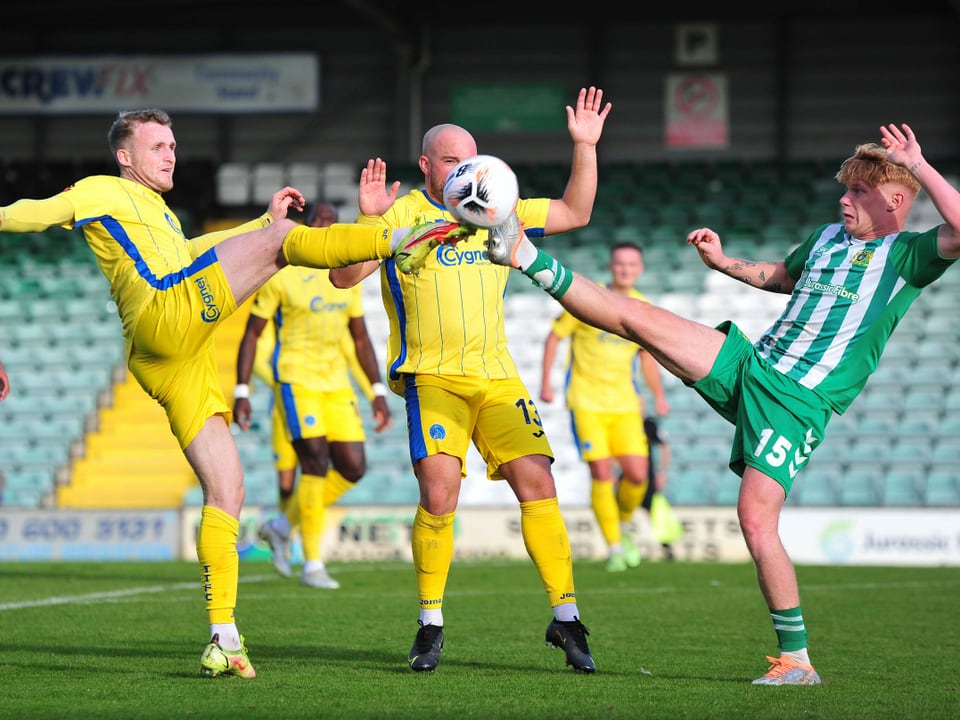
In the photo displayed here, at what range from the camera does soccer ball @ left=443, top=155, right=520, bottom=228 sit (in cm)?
502

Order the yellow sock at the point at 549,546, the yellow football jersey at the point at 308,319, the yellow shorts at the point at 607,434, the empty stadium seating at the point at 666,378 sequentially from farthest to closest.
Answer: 1. the empty stadium seating at the point at 666,378
2. the yellow shorts at the point at 607,434
3. the yellow football jersey at the point at 308,319
4. the yellow sock at the point at 549,546

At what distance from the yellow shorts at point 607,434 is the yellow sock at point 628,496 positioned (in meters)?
0.25

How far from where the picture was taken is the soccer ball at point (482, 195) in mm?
5016

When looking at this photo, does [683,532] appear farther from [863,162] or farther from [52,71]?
[52,71]

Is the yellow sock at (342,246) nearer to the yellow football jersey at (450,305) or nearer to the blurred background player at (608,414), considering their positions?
the yellow football jersey at (450,305)

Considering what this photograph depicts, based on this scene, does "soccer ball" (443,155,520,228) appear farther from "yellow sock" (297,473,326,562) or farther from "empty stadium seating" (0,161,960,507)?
"empty stadium seating" (0,161,960,507)

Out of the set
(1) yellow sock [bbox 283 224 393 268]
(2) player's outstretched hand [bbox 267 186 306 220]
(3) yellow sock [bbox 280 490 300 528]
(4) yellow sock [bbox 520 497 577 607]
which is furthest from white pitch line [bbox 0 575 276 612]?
(1) yellow sock [bbox 283 224 393 268]

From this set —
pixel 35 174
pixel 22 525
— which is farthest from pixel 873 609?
pixel 35 174

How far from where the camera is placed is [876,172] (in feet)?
18.1

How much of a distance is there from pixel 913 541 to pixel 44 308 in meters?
11.9

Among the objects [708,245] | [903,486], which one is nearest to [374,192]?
[708,245]

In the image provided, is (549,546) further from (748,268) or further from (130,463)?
(130,463)

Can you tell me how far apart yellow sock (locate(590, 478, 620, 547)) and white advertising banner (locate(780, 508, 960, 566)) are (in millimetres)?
2016

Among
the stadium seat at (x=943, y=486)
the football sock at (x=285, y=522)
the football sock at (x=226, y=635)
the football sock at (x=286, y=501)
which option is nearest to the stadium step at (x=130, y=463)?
the football sock at (x=286, y=501)
